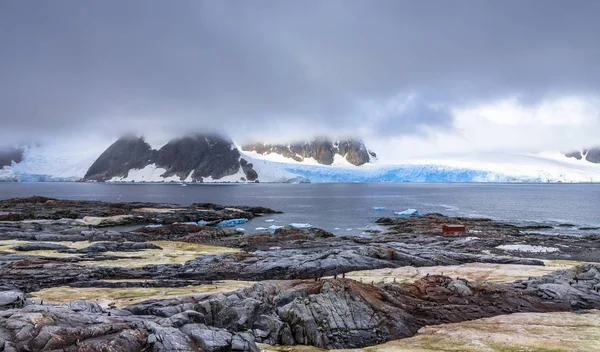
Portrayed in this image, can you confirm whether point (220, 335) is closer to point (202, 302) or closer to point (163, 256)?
point (202, 302)

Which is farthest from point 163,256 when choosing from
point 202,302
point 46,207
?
point 46,207

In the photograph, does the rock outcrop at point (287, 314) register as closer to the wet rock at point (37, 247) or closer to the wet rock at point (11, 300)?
the wet rock at point (11, 300)

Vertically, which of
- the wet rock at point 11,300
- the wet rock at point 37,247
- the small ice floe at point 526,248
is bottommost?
the small ice floe at point 526,248

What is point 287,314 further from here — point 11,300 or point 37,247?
point 37,247

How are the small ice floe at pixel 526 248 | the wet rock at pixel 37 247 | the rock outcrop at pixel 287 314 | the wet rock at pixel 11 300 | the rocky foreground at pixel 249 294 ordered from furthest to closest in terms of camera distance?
the small ice floe at pixel 526 248
the wet rock at pixel 37 247
the wet rock at pixel 11 300
the rocky foreground at pixel 249 294
the rock outcrop at pixel 287 314

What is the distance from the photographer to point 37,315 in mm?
13867

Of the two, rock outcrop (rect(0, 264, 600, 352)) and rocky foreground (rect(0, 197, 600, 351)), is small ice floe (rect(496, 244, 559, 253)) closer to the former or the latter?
rocky foreground (rect(0, 197, 600, 351))

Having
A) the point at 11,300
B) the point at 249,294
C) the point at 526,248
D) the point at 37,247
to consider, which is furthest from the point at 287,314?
the point at 526,248

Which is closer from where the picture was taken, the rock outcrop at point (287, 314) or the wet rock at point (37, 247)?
the rock outcrop at point (287, 314)

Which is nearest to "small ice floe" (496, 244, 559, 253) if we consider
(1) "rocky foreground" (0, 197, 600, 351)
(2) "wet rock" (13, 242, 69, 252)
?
(1) "rocky foreground" (0, 197, 600, 351)

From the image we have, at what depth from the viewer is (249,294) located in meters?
21.3

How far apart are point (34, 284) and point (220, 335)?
61.4 feet

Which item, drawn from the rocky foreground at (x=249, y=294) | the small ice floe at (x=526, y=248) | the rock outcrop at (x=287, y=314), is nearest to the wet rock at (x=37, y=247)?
the rocky foreground at (x=249, y=294)

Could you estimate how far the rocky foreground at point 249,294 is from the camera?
14352 millimetres
